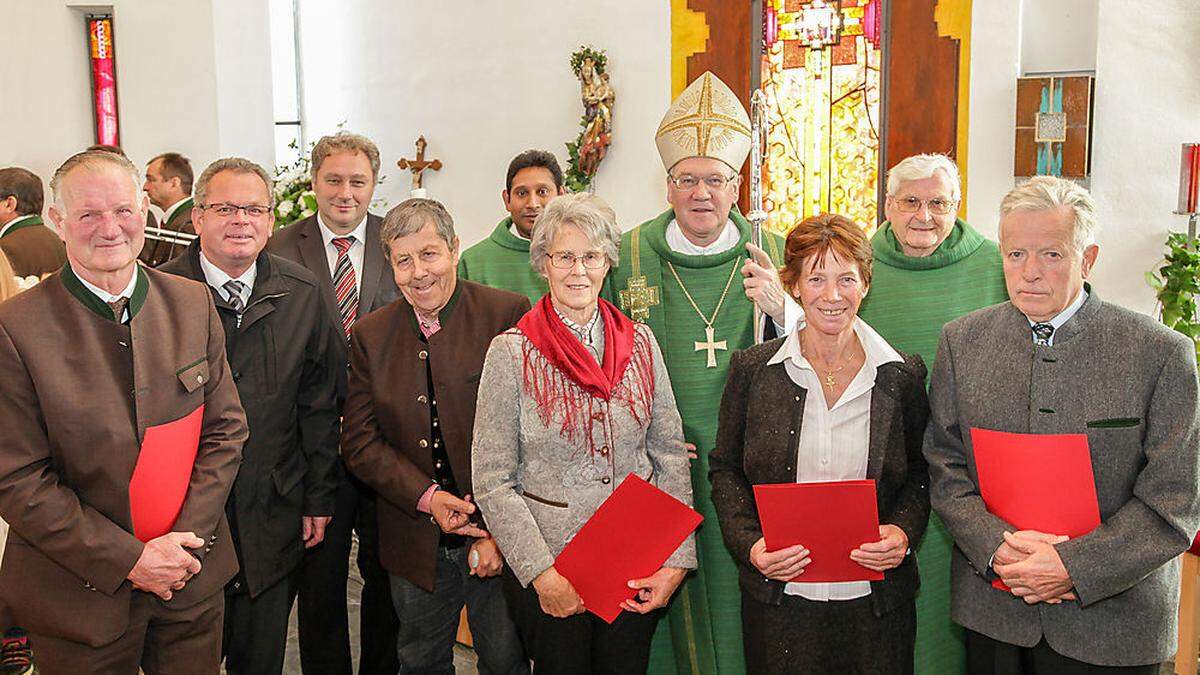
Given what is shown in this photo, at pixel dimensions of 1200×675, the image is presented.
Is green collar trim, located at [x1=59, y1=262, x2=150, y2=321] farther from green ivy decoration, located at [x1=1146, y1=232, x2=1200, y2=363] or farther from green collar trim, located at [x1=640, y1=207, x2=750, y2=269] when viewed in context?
green ivy decoration, located at [x1=1146, y1=232, x2=1200, y2=363]

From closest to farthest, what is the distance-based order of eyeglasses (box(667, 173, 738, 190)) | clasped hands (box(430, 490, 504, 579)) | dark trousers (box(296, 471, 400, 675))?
1. clasped hands (box(430, 490, 504, 579))
2. eyeglasses (box(667, 173, 738, 190))
3. dark trousers (box(296, 471, 400, 675))

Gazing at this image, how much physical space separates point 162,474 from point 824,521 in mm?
1487

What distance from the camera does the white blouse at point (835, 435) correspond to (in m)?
2.49

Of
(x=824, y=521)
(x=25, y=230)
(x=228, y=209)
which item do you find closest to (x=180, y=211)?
(x=25, y=230)

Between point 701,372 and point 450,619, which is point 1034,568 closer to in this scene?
point 701,372

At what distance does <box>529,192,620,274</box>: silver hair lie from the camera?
2609mm

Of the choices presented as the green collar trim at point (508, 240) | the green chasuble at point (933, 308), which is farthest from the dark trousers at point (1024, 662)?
the green collar trim at point (508, 240)

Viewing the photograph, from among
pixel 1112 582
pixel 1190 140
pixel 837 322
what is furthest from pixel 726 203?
pixel 1190 140

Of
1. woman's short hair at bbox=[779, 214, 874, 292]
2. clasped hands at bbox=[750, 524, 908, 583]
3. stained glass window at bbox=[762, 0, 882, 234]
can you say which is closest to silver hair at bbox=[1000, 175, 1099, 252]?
woman's short hair at bbox=[779, 214, 874, 292]

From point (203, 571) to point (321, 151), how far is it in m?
1.78

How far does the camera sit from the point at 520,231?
13.5ft

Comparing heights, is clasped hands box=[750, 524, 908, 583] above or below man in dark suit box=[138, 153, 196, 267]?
below

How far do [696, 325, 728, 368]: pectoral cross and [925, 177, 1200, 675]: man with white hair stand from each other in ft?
3.10

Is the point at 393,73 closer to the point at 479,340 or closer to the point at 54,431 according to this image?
the point at 479,340
